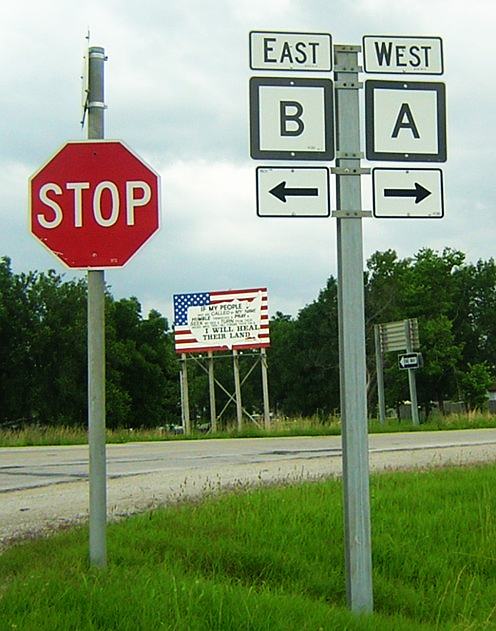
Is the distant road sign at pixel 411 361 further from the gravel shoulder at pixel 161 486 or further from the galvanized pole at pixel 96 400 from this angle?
the galvanized pole at pixel 96 400

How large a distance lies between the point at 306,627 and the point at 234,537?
218 centimetres

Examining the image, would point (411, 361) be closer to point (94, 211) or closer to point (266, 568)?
point (266, 568)

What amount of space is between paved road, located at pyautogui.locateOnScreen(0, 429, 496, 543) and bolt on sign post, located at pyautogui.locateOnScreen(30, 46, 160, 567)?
101 inches

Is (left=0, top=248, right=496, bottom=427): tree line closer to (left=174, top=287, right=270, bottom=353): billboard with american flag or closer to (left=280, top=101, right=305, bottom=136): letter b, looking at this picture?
(left=174, top=287, right=270, bottom=353): billboard with american flag

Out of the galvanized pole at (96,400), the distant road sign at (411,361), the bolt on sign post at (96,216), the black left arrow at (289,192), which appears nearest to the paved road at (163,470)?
the galvanized pole at (96,400)

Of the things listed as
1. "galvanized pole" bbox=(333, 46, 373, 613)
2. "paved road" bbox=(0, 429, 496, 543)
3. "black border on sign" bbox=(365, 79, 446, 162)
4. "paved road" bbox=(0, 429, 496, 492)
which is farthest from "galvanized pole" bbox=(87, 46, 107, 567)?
"paved road" bbox=(0, 429, 496, 492)

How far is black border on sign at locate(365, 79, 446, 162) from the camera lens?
6.25 metres

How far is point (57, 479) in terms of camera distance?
1309cm

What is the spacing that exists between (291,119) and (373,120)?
0.51 meters

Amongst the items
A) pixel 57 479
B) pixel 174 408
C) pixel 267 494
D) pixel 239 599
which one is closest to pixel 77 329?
pixel 174 408

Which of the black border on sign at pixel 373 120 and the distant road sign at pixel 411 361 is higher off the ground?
the black border on sign at pixel 373 120

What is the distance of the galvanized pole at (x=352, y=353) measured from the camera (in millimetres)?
5930

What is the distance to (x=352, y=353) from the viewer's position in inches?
236

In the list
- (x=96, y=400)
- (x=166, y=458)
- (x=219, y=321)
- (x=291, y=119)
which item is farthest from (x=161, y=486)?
(x=219, y=321)
